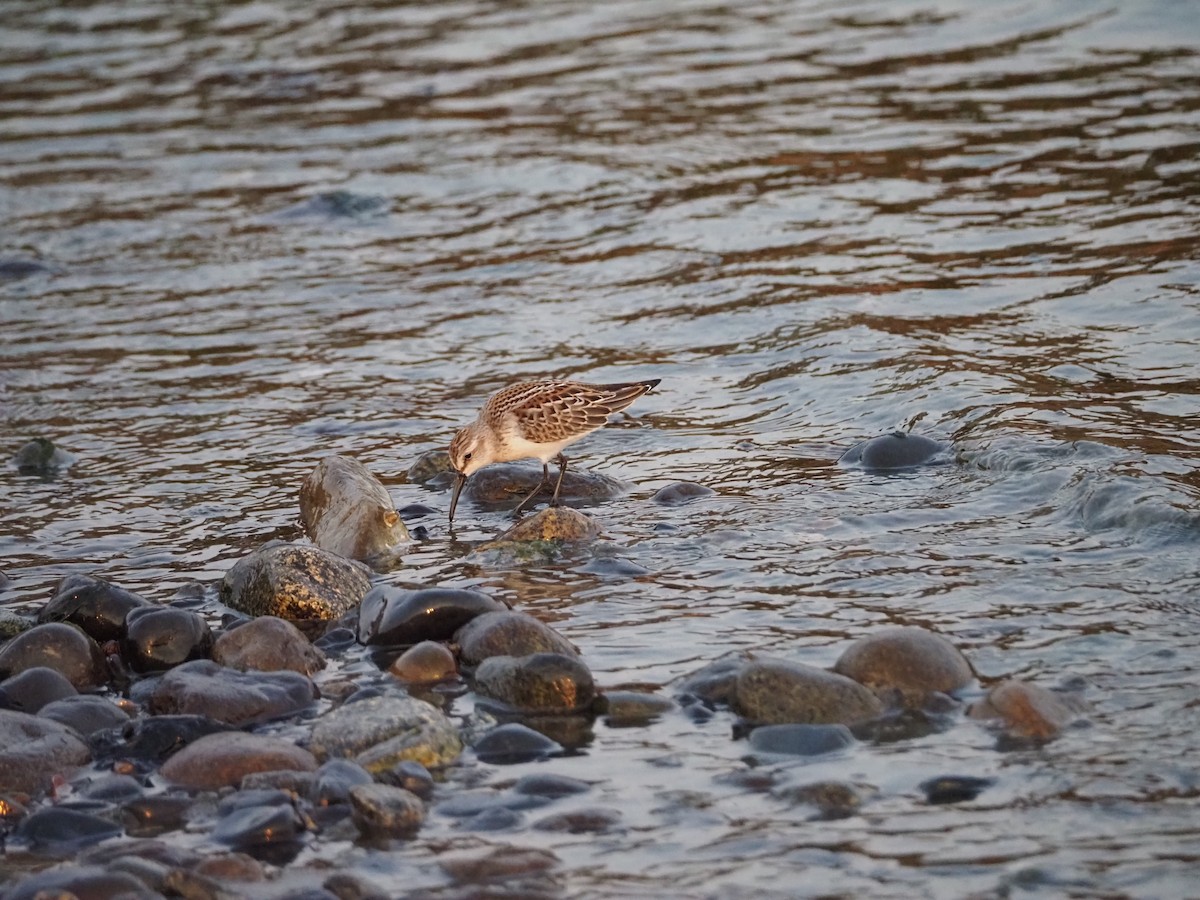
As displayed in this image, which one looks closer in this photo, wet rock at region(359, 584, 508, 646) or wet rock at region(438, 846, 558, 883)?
wet rock at region(438, 846, 558, 883)

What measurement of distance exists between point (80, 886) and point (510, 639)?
2.20m

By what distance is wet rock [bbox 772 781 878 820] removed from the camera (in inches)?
211

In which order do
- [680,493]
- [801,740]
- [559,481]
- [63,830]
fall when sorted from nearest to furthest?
[63,830], [801,740], [680,493], [559,481]

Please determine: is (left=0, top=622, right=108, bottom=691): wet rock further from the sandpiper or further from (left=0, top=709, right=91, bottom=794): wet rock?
the sandpiper

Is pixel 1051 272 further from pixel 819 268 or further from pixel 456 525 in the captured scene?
pixel 456 525

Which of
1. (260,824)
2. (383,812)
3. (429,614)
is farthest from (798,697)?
(260,824)

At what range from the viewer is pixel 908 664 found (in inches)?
242

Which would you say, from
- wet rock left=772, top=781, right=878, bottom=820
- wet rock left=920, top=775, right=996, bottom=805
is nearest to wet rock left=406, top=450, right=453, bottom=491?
wet rock left=772, top=781, right=878, bottom=820

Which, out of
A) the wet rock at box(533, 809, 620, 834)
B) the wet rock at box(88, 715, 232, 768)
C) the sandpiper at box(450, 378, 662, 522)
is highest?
the sandpiper at box(450, 378, 662, 522)

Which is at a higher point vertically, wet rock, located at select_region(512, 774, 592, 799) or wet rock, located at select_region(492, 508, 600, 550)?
wet rock, located at select_region(492, 508, 600, 550)

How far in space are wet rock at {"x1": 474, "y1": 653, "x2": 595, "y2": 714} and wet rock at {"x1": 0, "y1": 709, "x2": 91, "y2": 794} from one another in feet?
5.20

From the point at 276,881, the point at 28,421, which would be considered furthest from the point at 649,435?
the point at 276,881

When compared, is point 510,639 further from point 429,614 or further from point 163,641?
point 163,641

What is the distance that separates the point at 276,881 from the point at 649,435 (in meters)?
5.24
